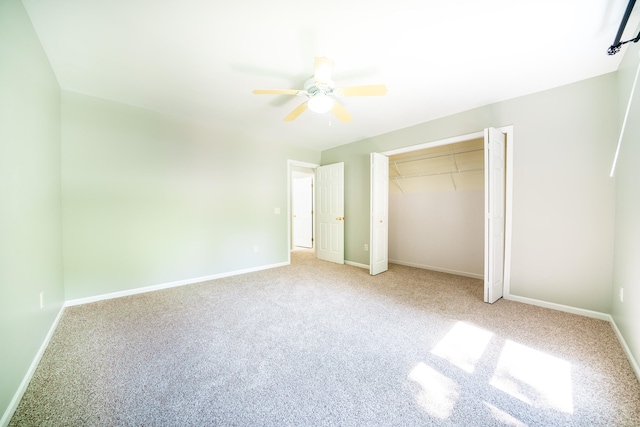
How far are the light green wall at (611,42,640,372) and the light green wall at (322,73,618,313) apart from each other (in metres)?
0.14

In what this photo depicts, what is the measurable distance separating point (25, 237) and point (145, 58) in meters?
1.77

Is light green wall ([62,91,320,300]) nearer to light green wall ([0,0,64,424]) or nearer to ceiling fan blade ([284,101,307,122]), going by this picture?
light green wall ([0,0,64,424])

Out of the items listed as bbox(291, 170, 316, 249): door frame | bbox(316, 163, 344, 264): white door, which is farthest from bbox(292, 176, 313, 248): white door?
bbox(316, 163, 344, 264): white door

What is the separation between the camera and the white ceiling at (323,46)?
1650 mm

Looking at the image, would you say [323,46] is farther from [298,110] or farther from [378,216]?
[378,216]

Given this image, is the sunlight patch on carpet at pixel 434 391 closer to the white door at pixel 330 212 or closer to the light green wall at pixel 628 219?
the light green wall at pixel 628 219

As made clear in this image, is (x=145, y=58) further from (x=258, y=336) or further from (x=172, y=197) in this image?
(x=258, y=336)

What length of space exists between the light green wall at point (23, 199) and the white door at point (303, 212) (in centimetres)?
524

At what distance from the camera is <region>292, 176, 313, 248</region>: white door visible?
702cm

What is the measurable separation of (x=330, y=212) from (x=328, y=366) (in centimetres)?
366

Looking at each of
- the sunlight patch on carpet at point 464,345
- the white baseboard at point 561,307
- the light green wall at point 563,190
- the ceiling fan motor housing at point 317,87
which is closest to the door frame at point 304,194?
the ceiling fan motor housing at point 317,87

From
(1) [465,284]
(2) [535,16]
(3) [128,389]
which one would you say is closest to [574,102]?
(2) [535,16]

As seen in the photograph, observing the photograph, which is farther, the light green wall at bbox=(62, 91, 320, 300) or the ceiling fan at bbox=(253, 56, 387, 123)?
the light green wall at bbox=(62, 91, 320, 300)

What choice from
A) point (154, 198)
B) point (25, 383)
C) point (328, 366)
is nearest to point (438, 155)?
point (328, 366)
